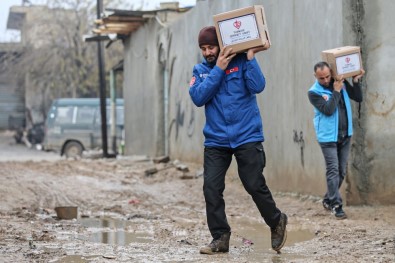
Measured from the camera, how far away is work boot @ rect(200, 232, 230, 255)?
6.50 m

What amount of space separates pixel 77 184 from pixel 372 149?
5448mm

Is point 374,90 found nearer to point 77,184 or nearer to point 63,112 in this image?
point 77,184

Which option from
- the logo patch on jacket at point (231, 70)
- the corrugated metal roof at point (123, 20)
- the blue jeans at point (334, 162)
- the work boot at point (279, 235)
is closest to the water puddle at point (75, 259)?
the work boot at point (279, 235)

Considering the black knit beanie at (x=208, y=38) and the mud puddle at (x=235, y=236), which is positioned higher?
the black knit beanie at (x=208, y=38)

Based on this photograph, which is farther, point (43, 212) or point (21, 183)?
point (21, 183)

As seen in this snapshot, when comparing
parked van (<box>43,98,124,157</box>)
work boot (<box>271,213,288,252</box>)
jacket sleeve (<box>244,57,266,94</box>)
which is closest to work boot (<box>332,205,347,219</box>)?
work boot (<box>271,213,288,252</box>)

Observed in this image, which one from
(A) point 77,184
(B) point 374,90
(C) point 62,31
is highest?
(C) point 62,31

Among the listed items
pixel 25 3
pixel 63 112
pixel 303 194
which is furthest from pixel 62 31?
pixel 303 194

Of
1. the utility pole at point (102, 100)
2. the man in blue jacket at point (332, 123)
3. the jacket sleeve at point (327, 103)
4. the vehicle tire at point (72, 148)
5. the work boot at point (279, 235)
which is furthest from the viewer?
the vehicle tire at point (72, 148)

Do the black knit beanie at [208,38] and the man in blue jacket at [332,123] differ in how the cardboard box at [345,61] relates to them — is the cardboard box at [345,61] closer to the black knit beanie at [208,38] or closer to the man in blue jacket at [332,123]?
the man in blue jacket at [332,123]

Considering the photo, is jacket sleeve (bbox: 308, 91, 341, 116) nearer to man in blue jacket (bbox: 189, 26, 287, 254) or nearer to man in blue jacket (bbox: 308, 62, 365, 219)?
man in blue jacket (bbox: 308, 62, 365, 219)

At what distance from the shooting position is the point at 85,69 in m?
41.1

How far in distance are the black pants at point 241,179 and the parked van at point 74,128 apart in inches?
822

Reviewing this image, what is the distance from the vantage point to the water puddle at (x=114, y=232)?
7.50 meters
